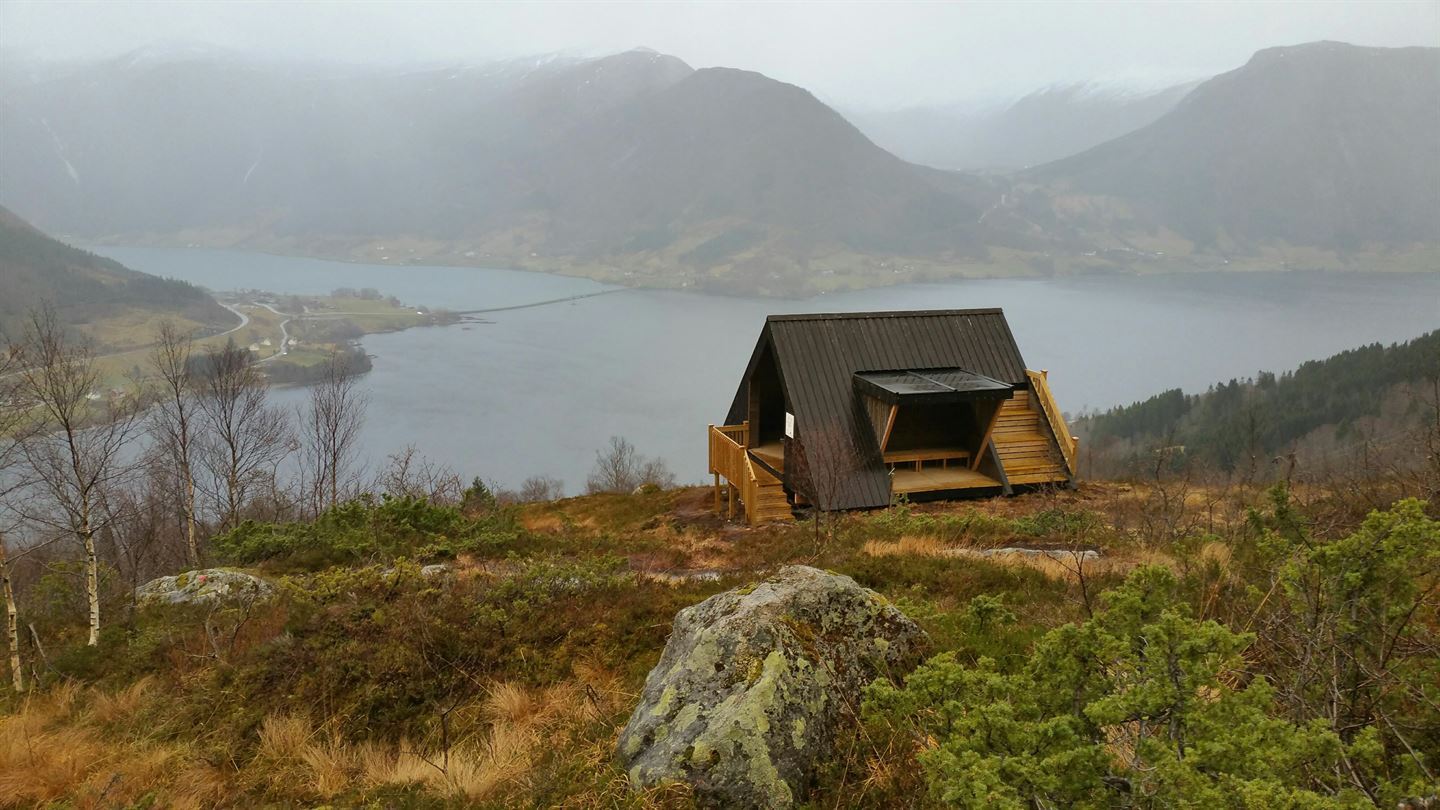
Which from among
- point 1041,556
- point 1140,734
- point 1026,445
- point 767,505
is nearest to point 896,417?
point 1026,445

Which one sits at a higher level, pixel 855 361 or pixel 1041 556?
pixel 855 361

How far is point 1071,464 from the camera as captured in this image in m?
15.6

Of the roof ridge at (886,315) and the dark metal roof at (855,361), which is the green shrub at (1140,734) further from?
the roof ridge at (886,315)

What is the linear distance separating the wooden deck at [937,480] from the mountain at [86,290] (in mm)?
124939

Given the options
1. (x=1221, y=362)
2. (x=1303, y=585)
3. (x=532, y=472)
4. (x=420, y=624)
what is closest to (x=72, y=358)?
(x=420, y=624)

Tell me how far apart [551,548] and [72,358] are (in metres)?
6.84

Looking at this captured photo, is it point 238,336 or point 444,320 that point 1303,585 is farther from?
point 444,320

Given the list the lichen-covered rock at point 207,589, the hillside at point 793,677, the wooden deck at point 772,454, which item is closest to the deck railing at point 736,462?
the wooden deck at point 772,454

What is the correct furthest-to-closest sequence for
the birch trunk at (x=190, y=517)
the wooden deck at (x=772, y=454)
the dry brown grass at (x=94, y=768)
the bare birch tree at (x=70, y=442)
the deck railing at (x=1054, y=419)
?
the birch trunk at (x=190, y=517), the wooden deck at (x=772, y=454), the deck railing at (x=1054, y=419), the bare birch tree at (x=70, y=442), the dry brown grass at (x=94, y=768)

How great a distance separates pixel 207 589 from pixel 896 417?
12.3 metres

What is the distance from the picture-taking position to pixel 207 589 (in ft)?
29.7

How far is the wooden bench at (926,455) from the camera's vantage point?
50.8 feet

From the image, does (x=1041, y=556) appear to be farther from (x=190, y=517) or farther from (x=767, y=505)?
(x=190, y=517)

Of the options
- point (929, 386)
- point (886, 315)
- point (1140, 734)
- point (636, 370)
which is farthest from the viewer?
point (636, 370)
